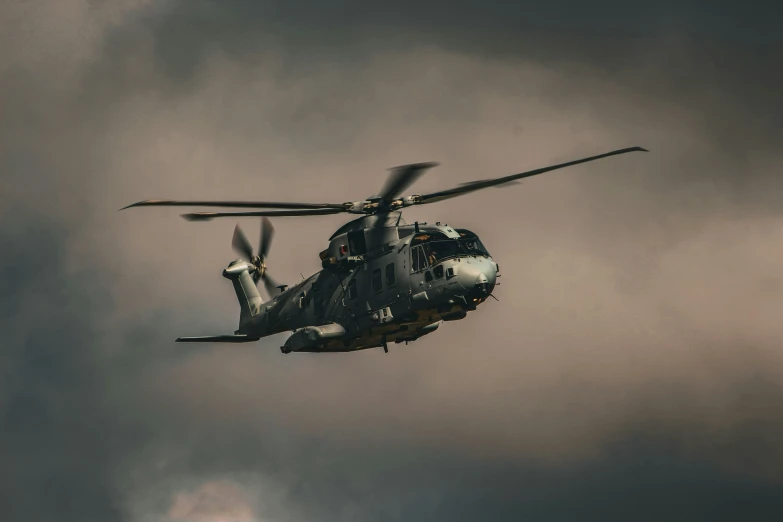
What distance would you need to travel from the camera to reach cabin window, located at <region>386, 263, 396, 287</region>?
70.5 m

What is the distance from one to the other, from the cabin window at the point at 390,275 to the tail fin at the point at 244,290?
569 inches

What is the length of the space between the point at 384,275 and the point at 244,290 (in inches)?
666

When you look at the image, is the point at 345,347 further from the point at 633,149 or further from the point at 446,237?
the point at 633,149

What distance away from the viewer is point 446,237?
69.6 metres

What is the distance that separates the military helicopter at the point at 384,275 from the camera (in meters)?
68.0

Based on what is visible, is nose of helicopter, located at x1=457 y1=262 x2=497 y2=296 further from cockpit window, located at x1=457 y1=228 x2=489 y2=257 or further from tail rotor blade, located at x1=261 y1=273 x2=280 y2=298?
tail rotor blade, located at x1=261 y1=273 x2=280 y2=298

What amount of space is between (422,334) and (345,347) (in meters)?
4.68

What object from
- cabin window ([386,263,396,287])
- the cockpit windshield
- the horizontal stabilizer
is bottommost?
the horizontal stabilizer

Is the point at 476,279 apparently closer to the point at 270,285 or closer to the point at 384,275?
the point at 384,275

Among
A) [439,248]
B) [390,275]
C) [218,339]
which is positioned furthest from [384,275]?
[218,339]

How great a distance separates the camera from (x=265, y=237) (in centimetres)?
8719

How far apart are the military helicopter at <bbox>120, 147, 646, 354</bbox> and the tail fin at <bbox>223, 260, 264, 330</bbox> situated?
4.10 m

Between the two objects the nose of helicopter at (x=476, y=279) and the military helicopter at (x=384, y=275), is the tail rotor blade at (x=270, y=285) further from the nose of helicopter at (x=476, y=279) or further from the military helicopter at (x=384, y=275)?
the nose of helicopter at (x=476, y=279)

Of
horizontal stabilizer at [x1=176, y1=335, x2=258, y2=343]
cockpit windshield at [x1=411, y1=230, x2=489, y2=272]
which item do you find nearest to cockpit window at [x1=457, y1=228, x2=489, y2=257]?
cockpit windshield at [x1=411, y1=230, x2=489, y2=272]
